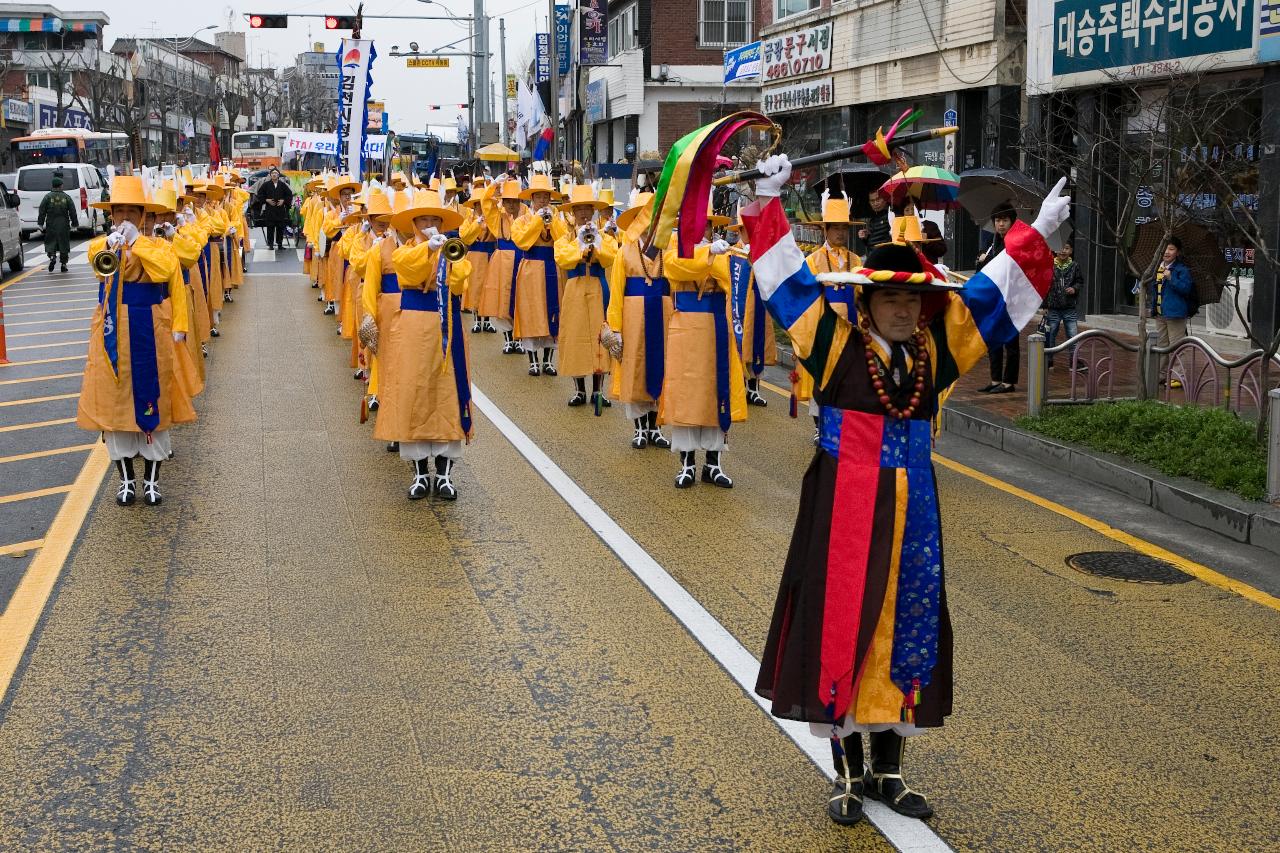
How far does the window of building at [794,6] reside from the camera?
97.5ft

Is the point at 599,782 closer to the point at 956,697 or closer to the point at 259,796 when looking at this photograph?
the point at 259,796

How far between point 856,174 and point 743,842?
42.8ft

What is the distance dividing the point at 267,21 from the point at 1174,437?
32164 millimetres

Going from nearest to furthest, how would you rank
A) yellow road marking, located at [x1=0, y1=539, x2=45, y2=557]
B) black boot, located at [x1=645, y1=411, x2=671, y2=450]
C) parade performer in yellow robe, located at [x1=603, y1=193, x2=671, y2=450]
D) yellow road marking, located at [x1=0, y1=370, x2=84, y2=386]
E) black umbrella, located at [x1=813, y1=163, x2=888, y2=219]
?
yellow road marking, located at [x1=0, y1=539, x2=45, y2=557], parade performer in yellow robe, located at [x1=603, y1=193, x2=671, y2=450], black boot, located at [x1=645, y1=411, x2=671, y2=450], yellow road marking, located at [x1=0, y1=370, x2=84, y2=386], black umbrella, located at [x1=813, y1=163, x2=888, y2=219]

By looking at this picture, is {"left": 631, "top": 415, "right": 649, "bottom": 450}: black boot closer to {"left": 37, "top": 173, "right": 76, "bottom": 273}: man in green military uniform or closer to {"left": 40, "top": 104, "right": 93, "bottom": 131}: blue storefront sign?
{"left": 37, "top": 173, "right": 76, "bottom": 273}: man in green military uniform

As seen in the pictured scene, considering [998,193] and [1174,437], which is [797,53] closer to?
[998,193]

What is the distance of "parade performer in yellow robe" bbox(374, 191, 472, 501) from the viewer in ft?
30.1

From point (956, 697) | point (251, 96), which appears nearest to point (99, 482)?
point (956, 697)

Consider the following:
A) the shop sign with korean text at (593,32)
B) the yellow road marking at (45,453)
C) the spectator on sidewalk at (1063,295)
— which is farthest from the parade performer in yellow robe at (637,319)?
the shop sign with korean text at (593,32)

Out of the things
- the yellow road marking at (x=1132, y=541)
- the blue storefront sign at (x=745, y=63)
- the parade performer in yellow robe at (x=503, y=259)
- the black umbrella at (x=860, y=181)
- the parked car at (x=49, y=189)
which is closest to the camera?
the yellow road marking at (x=1132, y=541)

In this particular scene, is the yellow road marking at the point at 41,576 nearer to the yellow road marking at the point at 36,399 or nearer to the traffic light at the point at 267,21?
the yellow road marking at the point at 36,399

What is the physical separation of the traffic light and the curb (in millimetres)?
29736

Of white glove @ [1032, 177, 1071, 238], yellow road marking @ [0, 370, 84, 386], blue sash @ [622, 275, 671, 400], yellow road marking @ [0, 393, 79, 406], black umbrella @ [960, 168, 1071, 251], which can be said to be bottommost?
yellow road marking @ [0, 393, 79, 406]

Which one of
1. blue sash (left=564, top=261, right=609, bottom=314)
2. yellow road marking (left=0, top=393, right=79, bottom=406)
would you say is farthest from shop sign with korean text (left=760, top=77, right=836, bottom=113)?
yellow road marking (left=0, top=393, right=79, bottom=406)
